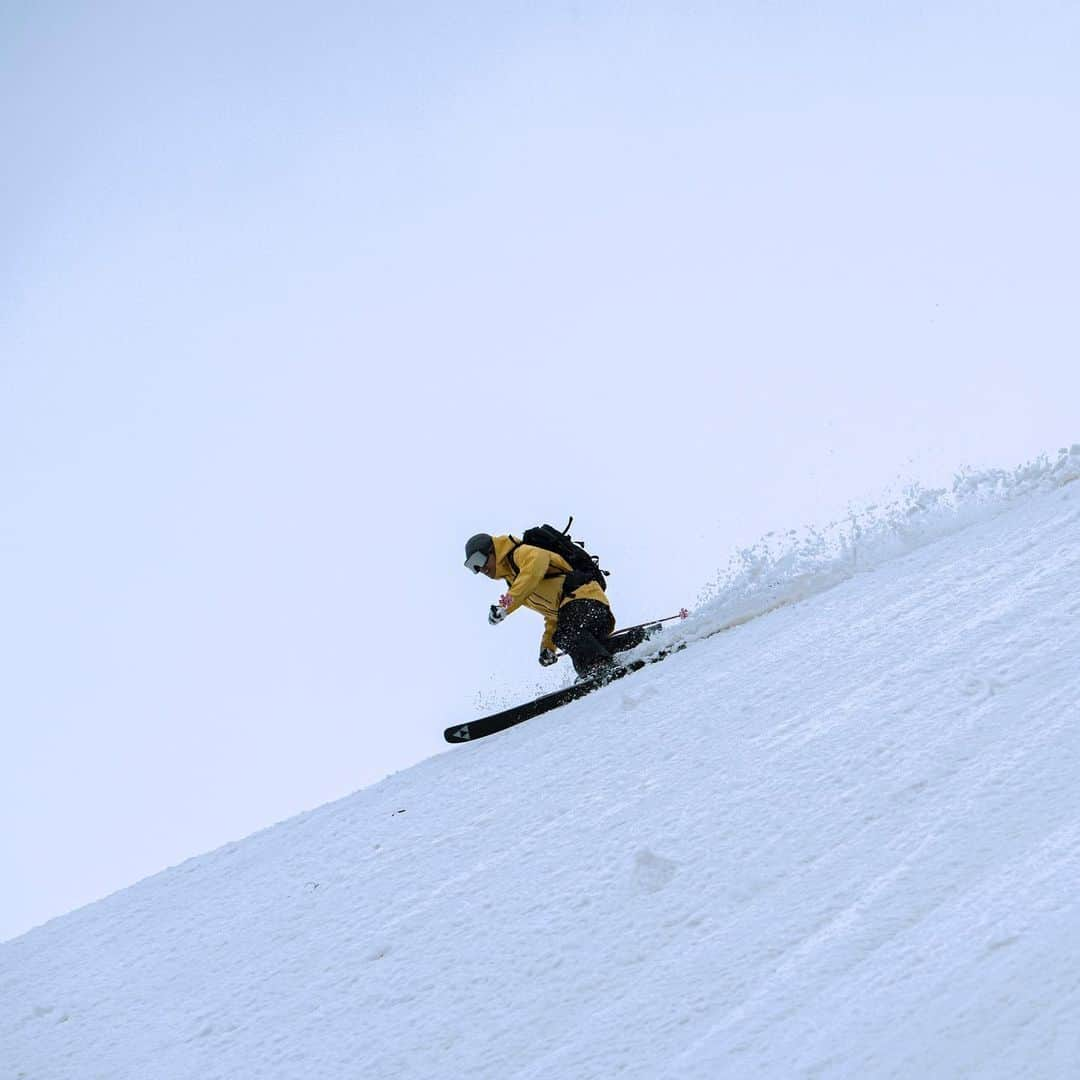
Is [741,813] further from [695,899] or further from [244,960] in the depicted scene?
[244,960]

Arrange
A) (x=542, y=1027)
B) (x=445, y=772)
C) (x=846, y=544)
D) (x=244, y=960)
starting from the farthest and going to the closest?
(x=846, y=544)
(x=445, y=772)
(x=244, y=960)
(x=542, y=1027)

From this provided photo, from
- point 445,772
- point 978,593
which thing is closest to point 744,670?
point 978,593

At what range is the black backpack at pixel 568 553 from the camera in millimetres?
8867

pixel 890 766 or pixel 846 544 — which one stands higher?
pixel 846 544

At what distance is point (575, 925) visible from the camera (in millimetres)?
4289

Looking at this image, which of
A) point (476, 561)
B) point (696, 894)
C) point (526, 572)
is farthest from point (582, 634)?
point (696, 894)

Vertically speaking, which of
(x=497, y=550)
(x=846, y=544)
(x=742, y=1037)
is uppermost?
(x=497, y=550)

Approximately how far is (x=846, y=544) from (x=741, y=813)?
13.5 ft

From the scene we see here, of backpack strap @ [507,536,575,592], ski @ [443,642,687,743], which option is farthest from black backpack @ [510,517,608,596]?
ski @ [443,642,687,743]

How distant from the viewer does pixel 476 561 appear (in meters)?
8.60

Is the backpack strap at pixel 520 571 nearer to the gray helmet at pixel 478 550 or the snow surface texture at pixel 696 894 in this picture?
the gray helmet at pixel 478 550

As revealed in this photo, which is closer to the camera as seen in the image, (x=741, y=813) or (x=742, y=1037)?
(x=742, y=1037)

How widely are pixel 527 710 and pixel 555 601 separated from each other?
953 mm

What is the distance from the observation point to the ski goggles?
8.59m
